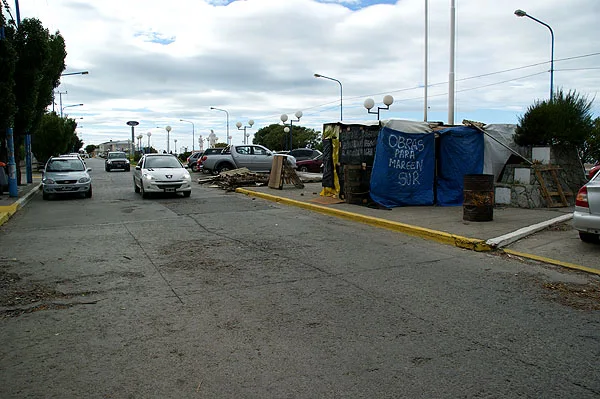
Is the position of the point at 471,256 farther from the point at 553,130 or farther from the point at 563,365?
the point at 553,130

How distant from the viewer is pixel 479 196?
33.6 ft

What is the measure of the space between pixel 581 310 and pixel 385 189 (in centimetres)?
815

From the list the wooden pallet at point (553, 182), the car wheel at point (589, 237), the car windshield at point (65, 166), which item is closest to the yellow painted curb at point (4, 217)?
the car windshield at point (65, 166)

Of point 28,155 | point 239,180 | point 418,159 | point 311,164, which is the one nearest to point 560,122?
point 418,159

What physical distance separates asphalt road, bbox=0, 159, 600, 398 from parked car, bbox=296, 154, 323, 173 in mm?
23949

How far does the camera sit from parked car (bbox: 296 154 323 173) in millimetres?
32844

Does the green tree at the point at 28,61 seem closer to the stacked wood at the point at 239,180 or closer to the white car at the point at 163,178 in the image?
the white car at the point at 163,178

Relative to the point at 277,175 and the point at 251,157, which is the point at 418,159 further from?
the point at 251,157

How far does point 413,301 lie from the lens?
17.9 feet

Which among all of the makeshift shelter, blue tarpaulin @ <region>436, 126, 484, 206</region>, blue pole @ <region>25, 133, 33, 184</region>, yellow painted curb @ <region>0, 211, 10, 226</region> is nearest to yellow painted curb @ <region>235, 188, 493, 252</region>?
the makeshift shelter

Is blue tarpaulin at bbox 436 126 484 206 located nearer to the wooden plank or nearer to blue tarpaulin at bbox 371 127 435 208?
blue tarpaulin at bbox 371 127 435 208

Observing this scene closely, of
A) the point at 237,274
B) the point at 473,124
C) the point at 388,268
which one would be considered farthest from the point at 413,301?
the point at 473,124

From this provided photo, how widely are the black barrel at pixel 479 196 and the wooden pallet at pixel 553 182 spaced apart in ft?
10.0

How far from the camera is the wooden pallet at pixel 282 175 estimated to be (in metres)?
19.3
